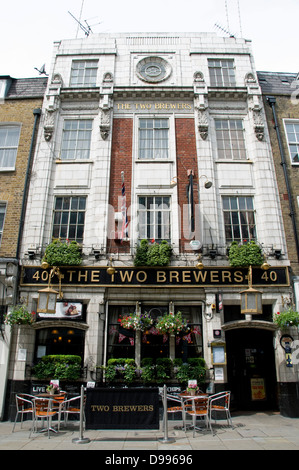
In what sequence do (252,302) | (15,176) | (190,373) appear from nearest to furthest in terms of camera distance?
(252,302) → (190,373) → (15,176)

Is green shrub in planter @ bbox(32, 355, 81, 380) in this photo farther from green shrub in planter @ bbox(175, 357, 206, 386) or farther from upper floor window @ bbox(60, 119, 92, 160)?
upper floor window @ bbox(60, 119, 92, 160)

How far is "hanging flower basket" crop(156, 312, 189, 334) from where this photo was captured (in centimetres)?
1135

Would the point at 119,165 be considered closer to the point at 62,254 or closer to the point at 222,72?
the point at 62,254

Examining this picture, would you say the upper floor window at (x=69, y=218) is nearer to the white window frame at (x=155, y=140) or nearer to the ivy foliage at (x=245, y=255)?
the white window frame at (x=155, y=140)

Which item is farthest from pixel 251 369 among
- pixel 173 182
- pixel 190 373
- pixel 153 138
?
pixel 153 138

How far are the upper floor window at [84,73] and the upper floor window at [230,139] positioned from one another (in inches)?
268

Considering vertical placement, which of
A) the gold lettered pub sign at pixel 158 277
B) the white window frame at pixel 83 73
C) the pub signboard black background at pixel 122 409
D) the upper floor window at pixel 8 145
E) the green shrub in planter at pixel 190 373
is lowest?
the pub signboard black background at pixel 122 409

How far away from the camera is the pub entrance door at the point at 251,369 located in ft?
40.1

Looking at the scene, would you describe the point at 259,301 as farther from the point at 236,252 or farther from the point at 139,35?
the point at 139,35

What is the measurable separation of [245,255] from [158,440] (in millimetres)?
7158

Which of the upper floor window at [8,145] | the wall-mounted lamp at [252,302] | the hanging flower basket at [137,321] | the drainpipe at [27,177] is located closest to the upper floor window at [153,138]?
the drainpipe at [27,177]

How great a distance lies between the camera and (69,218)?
13.6 meters

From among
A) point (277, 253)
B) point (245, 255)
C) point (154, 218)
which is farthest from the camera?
point (154, 218)
